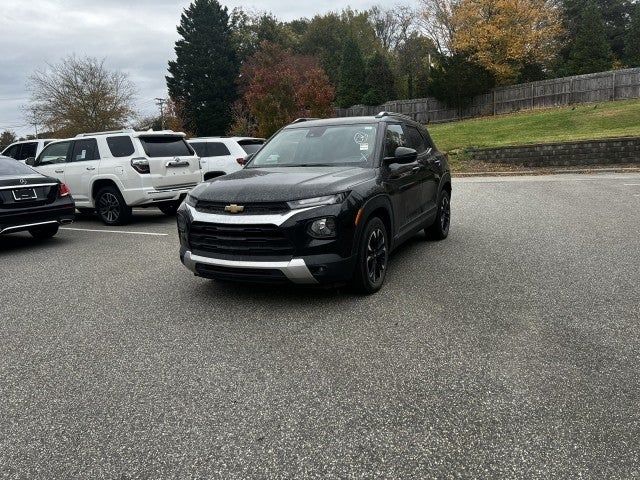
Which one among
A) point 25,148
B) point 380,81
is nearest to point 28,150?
point 25,148

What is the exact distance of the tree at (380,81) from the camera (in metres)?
47.1

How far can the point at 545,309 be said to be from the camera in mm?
4539

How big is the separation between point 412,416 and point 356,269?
198cm

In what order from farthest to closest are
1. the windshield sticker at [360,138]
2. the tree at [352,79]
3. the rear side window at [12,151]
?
the tree at [352,79] < the rear side window at [12,151] < the windshield sticker at [360,138]

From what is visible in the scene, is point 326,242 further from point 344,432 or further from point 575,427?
point 575,427

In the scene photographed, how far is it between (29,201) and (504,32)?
35.9 m

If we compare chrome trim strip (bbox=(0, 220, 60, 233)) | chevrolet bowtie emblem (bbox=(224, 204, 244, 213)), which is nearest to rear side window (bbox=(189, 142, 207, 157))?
chrome trim strip (bbox=(0, 220, 60, 233))

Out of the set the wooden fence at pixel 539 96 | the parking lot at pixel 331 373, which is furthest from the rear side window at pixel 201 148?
the wooden fence at pixel 539 96

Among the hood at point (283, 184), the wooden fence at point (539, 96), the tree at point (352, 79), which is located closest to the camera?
the hood at point (283, 184)

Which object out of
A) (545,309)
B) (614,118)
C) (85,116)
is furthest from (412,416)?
(85,116)

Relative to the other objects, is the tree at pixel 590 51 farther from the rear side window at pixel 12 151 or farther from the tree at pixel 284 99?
the rear side window at pixel 12 151

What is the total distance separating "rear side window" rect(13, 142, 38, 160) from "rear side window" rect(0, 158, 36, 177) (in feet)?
18.5

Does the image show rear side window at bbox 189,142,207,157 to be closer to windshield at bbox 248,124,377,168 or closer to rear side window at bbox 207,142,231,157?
rear side window at bbox 207,142,231,157

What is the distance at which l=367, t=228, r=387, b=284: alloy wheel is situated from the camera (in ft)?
16.4
